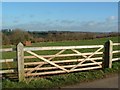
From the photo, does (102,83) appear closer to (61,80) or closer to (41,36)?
(61,80)

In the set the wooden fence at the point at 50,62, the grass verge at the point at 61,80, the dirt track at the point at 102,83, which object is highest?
the wooden fence at the point at 50,62

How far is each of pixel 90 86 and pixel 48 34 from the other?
1968 inches

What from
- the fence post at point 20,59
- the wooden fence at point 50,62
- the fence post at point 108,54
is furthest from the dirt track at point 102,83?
the fence post at point 20,59

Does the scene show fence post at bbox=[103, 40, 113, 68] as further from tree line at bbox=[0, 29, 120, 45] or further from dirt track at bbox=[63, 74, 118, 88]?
tree line at bbox=[0, 29, 120, 45]

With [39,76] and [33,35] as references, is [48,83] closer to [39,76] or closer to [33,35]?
[39,76]

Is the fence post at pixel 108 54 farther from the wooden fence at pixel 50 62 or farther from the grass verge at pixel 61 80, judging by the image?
the grass verge at pixel 61 80

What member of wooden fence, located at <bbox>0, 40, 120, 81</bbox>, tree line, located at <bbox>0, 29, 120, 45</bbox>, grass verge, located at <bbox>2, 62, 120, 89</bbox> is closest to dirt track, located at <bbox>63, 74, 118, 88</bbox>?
grass verge, located at <bbox>2, 62, 120, 89</bbox>

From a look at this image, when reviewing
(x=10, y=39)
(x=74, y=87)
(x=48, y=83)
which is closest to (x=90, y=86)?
(x=74, y=87)

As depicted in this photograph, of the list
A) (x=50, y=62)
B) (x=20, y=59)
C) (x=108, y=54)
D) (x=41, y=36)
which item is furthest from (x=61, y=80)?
(x=41, y=36)

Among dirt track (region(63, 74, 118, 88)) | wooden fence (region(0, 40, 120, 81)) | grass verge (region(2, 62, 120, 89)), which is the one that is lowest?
dirt track (region(63, 74, 118, 88))

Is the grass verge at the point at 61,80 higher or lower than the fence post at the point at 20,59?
lower

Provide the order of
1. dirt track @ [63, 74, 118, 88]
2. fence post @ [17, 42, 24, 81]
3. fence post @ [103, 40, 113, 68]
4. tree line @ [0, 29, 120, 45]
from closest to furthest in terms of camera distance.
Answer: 1. dirt track @ [63, 74, 118, 88]
2. fence post @ [17, 42, 24, 81]
3. fence post @ [103, 40, 113, 68]
4. tree line @ [0, 29, 120, 45]

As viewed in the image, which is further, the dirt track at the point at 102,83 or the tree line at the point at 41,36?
the tree line at the point at 41,36

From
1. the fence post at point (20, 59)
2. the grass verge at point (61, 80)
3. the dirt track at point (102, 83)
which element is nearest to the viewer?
the grass verge at point (61, 80)
